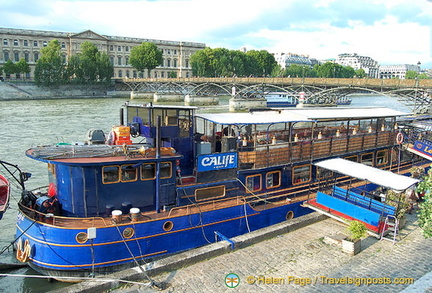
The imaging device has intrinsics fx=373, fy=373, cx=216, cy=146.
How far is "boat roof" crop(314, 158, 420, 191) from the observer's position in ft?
39.9

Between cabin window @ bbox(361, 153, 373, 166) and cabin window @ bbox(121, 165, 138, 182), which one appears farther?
cabin window @ bbox(361, 153, 373, 166)

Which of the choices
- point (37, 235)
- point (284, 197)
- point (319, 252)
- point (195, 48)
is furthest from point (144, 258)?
point (195, 48)

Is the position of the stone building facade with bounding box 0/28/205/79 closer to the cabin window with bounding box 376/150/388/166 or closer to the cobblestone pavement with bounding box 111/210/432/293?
the cabin window with bounding box 376/150/388/166

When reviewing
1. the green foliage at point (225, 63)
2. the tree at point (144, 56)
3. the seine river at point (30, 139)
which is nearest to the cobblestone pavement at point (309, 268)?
the seine river at point (30, 139)

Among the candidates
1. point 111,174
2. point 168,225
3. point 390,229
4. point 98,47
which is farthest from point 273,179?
point 98,47

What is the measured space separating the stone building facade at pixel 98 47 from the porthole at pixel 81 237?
359 feet

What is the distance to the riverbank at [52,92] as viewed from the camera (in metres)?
82.6

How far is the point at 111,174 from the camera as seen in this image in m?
11.6

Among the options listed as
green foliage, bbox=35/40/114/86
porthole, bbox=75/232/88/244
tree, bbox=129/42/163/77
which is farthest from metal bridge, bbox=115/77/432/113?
porthole, bbox=75/232/88/244

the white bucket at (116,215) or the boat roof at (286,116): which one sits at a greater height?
the boat roof at (286,116)

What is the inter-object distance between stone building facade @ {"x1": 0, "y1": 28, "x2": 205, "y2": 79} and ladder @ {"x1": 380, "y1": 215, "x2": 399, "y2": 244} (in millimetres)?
112840

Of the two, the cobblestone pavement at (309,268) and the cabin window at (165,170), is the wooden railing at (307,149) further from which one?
the cobblestone pavement at (309,268)

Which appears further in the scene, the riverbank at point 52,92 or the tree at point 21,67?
the tree at point 21,67

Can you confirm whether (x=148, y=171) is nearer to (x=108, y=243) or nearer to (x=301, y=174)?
(x=108, y=243)
